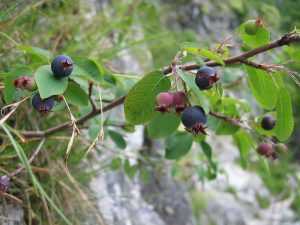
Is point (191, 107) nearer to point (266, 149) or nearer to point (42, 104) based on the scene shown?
point (42, 104)

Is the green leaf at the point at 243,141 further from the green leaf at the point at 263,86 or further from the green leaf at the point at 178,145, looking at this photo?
the green leaf at the point at 263,86

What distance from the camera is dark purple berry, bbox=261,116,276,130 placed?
2.71 ft

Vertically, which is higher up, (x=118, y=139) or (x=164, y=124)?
(x=164, y=124)

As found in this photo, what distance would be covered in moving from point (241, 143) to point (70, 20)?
766 mm

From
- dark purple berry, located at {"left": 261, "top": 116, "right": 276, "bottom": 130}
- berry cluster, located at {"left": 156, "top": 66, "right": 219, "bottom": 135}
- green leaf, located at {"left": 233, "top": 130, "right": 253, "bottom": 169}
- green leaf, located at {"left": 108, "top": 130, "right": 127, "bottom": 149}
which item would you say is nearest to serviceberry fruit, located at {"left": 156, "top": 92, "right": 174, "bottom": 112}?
berry cluster, located at {"left": 156, "top": 66, "right": 219, "bottom": 135}

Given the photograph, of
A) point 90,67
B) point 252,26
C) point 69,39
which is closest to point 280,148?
point 252,26

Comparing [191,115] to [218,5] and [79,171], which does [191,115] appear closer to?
[79,171]

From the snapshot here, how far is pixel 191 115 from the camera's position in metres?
0.60

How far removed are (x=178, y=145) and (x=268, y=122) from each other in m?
0.23

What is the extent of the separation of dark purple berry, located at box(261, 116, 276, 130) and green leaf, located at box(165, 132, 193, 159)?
198 mm

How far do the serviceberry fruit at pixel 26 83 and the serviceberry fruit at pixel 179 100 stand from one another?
20 cm

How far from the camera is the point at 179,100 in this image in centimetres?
61

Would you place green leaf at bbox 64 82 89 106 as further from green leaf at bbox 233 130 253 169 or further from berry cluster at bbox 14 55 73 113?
green leaf at bbox 233 130 253 169

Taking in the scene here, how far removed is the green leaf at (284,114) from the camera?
0.70 m
